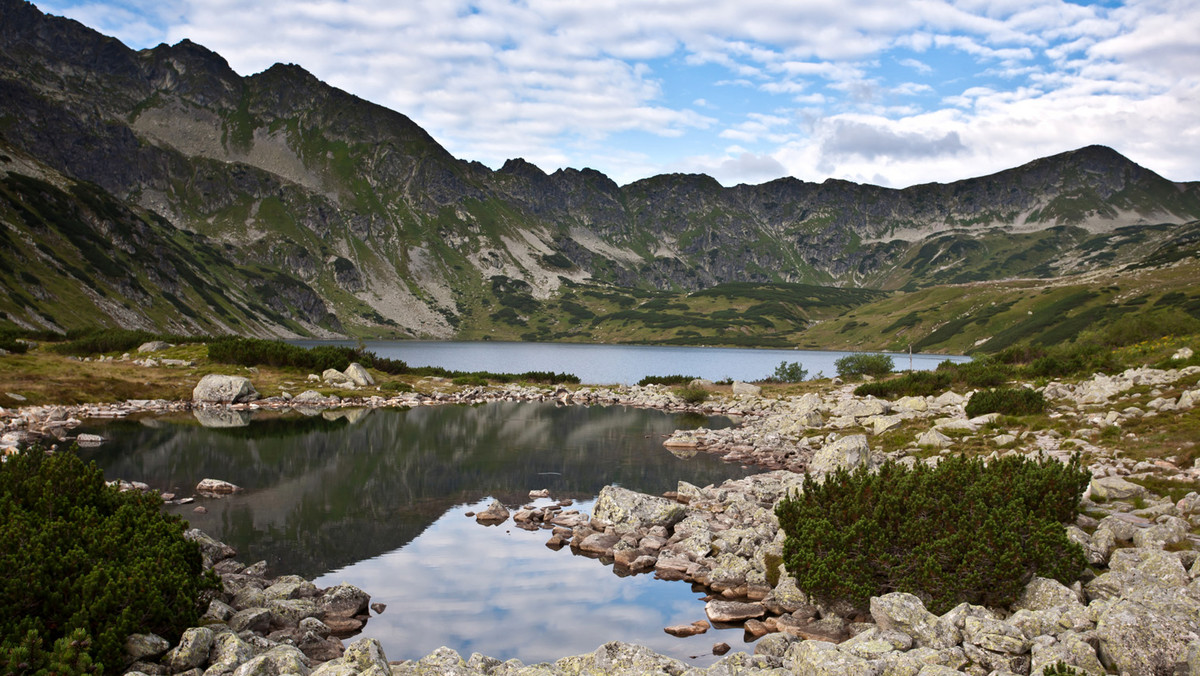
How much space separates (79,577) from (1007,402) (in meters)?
41.8

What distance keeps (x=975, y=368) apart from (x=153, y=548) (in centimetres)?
6050

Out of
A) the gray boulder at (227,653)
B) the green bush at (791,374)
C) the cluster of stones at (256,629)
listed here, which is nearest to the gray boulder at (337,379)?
the cluster of stones at (256,629)

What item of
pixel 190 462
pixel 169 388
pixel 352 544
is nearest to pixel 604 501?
pixel 352 544

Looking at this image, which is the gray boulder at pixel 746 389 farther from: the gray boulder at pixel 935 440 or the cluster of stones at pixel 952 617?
the cluster of stones at pixel 952 617

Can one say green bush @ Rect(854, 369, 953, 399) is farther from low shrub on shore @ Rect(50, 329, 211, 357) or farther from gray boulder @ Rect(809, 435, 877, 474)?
low shrub on shore @ Rect(50, 329, 211, 357)

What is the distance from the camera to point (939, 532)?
54.3 feet

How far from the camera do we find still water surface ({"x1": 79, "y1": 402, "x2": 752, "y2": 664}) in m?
17.7

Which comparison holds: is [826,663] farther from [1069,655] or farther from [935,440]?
[935,440]

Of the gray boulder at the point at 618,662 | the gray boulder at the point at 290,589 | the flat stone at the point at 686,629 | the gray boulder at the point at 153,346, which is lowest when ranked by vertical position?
the flat stone at the point at 686,629

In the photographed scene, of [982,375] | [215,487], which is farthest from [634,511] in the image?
[982,375]

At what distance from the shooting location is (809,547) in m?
17.3

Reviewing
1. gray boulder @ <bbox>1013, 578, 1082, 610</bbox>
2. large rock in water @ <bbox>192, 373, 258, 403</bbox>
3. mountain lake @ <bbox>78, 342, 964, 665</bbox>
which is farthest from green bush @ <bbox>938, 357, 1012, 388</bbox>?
large rock in water @ <bbox>192, 373, 258, 403</bbox>

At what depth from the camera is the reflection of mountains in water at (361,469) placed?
25.2m

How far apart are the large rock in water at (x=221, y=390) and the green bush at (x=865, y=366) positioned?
73503 mm
